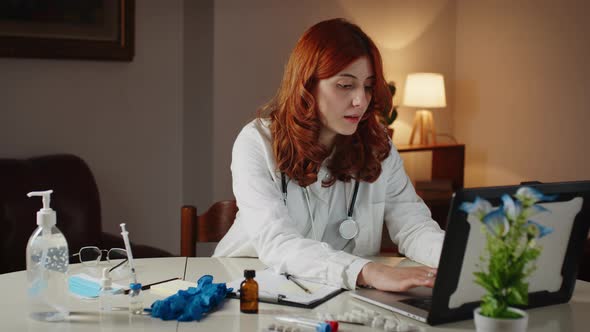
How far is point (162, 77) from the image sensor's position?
422cm

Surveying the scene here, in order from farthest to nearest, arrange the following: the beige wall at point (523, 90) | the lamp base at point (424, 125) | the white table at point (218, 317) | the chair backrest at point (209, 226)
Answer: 1. the lamp base at point (424, 125)
2. the beige wall at point (523, 90)
3. the chair backrest at point (209, 226)
4. the white table at point (218, 317)

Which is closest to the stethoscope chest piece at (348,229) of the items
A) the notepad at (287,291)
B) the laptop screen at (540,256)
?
the notepad at (287,291)

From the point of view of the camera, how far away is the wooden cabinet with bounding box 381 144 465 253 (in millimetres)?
4500

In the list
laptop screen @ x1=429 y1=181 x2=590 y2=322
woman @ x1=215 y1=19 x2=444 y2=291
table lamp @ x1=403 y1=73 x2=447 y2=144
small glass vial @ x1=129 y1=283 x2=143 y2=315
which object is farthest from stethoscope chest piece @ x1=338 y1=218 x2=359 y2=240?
table lamp @ x1=403 y1=73 x2=447 y2=144

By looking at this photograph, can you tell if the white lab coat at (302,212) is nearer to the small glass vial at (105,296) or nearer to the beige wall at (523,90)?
the small glass vial at (105,296)

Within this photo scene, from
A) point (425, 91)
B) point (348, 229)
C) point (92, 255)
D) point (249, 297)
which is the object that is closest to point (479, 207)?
point (249, 297)

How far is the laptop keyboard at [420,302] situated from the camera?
1.77 meters

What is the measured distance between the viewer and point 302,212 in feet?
7.85

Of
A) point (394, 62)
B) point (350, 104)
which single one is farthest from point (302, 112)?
point (394, 62)

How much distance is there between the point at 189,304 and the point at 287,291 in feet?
0.95

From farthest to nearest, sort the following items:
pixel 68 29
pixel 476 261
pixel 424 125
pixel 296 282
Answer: pixel 424 125, pixel 68 29, pixel 296 282, pixel 476 261

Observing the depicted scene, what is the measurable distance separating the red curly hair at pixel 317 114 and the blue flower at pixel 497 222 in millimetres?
1022

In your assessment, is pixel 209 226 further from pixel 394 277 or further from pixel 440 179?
pixel 440 179

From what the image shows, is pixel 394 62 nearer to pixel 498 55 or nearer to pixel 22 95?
pixel 498 55
